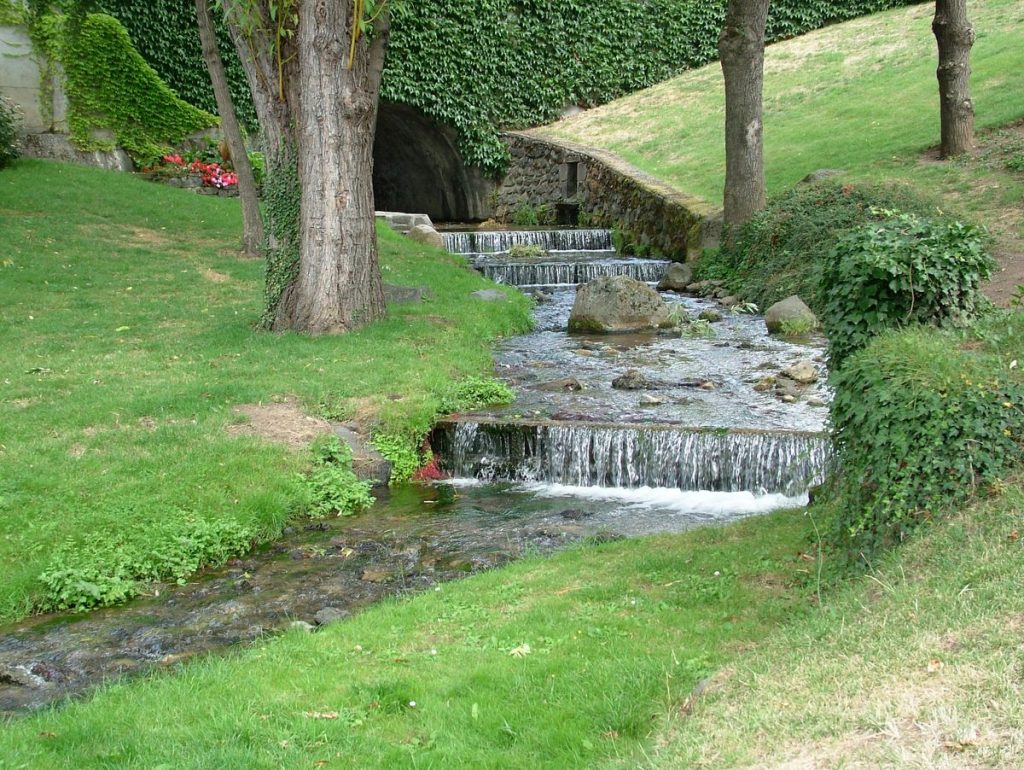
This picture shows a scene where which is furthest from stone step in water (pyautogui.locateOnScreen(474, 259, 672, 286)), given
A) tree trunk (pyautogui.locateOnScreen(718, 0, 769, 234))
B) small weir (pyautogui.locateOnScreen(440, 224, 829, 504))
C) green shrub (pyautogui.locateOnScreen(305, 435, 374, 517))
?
green shrub (pyautogui.locateOnScreen(305, 435, 374, 517))

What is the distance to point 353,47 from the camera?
12.0m

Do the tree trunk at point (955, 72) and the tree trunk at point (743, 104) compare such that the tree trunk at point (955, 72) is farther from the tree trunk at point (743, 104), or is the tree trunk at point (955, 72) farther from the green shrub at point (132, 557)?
the green shrub at point (132, 557)

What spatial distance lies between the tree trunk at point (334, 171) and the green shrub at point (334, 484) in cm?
351

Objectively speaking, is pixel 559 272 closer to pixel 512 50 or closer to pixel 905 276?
pixel 512 50

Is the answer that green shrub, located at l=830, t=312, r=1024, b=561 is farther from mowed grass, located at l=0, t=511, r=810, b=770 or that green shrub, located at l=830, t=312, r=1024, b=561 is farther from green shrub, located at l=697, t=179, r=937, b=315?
green shrub, located at l=697, t=179, r=937, b=315

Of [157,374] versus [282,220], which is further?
[282,220]

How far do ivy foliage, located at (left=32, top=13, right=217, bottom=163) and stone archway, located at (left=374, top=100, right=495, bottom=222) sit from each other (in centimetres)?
666

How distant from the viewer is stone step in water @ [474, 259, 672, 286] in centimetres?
1953

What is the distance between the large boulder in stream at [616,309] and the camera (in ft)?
50.1

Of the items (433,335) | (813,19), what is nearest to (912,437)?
(433,335)

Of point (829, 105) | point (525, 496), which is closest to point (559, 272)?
point (829, 105)

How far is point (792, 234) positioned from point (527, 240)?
739cm

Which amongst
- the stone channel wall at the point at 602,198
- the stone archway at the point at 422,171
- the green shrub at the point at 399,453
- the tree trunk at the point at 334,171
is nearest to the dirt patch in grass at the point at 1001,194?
the stone channel wall at the point at 602,198

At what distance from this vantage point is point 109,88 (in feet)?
75.9
